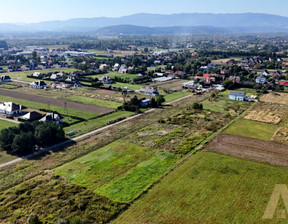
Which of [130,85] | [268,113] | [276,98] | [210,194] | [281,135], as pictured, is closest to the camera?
[210,194]

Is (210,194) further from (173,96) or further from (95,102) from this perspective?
(173,96)

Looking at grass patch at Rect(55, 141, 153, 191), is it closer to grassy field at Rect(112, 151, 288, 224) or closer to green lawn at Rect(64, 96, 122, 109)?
grassy field at Rect(112, 151, 288, 224)

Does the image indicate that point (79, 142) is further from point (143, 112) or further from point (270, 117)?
point (270, 117)

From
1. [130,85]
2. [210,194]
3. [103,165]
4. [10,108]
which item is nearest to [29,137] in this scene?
[103,165]

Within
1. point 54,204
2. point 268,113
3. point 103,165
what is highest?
point 268,113

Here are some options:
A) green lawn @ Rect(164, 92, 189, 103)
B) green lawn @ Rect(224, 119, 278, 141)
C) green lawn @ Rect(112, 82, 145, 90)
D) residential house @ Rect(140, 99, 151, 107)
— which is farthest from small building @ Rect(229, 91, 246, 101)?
green lawn @ Rect(112, 82, 145, 90)
